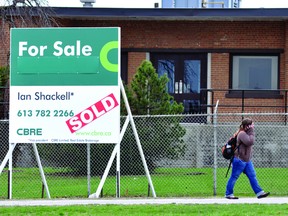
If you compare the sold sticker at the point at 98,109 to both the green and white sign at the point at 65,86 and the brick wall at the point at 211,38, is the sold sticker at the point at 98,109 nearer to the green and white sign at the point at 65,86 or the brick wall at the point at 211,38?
the green and white sign at the point at 65,86

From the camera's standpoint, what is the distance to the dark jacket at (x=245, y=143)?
16.8 metres

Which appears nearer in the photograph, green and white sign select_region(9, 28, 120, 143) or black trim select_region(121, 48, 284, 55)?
green and white sign select_region(9, 28, 120, 143)

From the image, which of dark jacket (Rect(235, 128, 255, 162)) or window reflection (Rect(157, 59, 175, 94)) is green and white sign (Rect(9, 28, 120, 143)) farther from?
window reflection (Rect(157, 59, 175, 94))

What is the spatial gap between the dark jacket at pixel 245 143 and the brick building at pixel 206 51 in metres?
11.5

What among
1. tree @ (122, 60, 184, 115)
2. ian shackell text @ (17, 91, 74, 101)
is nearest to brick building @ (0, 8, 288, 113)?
tree @ (122, 60, 184, 115)

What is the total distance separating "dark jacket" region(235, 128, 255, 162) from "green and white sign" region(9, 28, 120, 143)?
2.49m

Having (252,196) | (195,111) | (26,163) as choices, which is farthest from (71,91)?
(195,111)

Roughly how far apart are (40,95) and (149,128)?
16.0 ft

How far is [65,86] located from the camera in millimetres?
17719

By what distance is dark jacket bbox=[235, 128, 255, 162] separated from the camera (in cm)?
1677

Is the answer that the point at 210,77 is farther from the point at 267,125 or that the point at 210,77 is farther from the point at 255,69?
the point at 267,125

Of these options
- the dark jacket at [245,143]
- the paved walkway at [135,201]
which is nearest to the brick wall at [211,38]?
the paved walkway at [135,201]

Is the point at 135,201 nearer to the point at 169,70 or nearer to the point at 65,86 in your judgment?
the point at 65,86

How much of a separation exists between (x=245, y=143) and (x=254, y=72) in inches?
504
